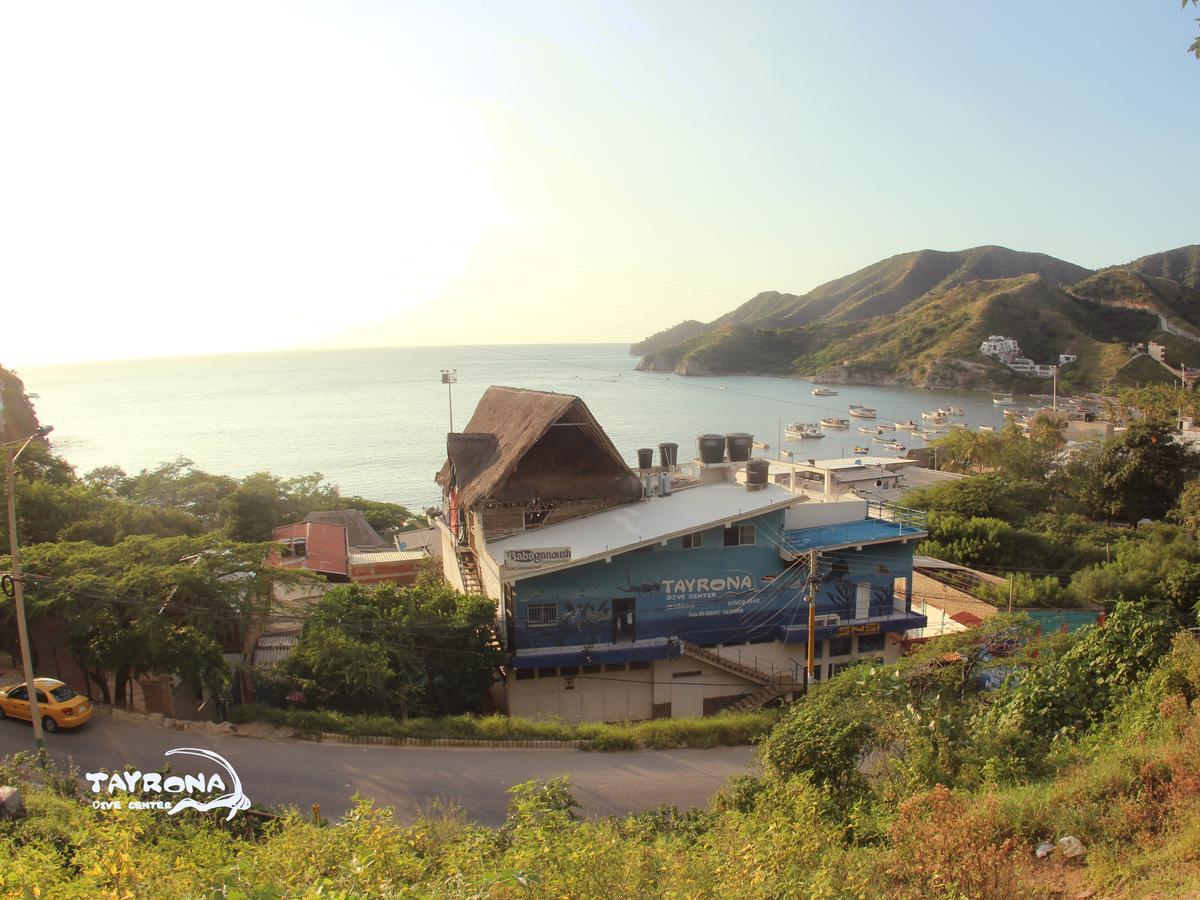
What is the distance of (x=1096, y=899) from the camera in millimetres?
5754

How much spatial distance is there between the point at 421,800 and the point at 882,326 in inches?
5847

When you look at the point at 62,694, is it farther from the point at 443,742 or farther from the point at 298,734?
the point at 443,742

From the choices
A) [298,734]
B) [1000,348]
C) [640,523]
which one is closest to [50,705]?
[298,734]

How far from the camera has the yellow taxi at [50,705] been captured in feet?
42.4

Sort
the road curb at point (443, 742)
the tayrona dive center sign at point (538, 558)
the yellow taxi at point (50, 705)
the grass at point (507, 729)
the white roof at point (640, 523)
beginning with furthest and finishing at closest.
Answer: the white roof at point (640, 523) → the tayrona dive center sign at point (538, 558) → the grass at point (507, 729) → the road curb at point (443, 742) → the yellow taxi at point (50, 705)

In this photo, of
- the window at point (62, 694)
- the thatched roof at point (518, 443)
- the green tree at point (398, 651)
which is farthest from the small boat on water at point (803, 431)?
the window at point (62, 694)

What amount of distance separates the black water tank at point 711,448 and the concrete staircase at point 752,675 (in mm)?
7035

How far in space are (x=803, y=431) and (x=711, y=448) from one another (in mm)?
64471

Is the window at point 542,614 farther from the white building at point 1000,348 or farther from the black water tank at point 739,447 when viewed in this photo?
the white building at point 1000,348

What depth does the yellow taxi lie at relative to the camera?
12938 millimetres

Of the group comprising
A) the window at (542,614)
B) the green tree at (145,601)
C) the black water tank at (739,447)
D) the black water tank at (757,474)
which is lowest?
the window at (542,614)

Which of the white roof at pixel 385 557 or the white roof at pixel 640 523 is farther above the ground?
the white roof at pixel 640 523

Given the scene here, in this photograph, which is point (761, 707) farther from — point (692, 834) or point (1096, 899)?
point (1096, 899)

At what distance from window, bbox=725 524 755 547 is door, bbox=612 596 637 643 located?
9.28 ft
